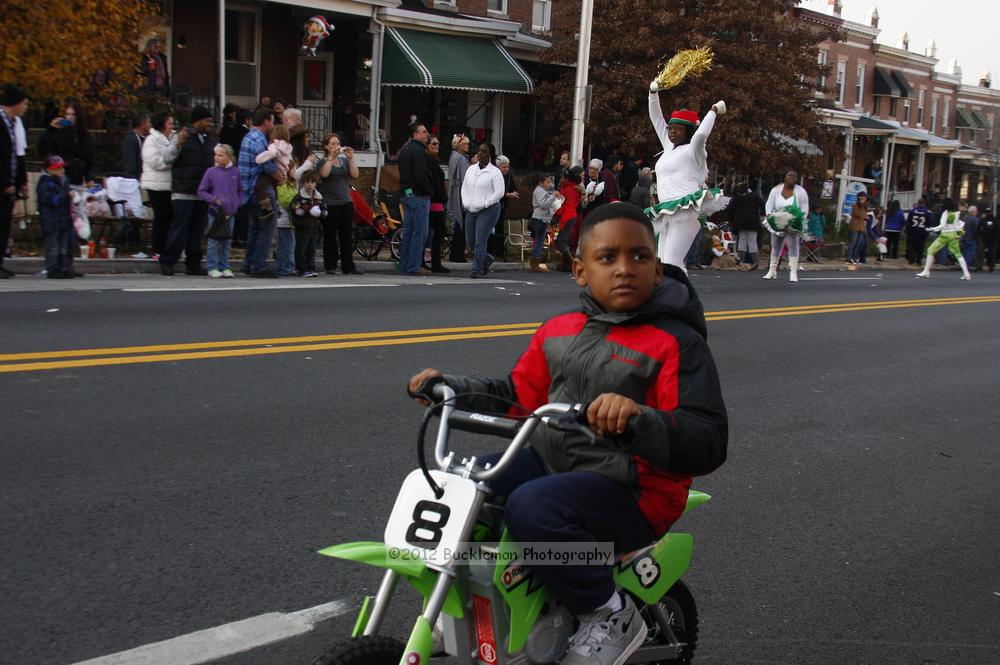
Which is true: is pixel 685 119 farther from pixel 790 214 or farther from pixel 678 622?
pixel 790 214

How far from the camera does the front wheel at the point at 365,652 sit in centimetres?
282

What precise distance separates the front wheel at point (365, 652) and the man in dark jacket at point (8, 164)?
437 inches

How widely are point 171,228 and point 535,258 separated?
7.45 metres

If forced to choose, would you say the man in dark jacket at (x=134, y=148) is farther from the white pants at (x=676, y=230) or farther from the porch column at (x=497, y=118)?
the porch column at (x=497, y=118)

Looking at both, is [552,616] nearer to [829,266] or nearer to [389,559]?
[389,559]

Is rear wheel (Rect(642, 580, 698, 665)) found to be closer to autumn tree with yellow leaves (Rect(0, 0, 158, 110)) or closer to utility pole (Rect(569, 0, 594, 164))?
autumn tree with yellow leaves (Rect(0, 0, 158, 110))

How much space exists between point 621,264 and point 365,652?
1.36 metres

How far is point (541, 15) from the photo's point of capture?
33.4 meters

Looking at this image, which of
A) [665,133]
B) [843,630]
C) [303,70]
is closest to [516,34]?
[303,70]

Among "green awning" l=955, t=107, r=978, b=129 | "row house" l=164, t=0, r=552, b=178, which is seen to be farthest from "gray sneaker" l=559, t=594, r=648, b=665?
"green awning" l=955, t=107, r=978, b=129

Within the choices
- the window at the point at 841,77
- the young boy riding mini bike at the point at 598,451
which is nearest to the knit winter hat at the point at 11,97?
the young boy riding mini bike at the point at 598,451

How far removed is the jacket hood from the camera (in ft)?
11.0

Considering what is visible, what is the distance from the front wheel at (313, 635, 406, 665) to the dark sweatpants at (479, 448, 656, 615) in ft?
1.45

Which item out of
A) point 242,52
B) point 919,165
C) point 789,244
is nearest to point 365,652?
point 789,244
